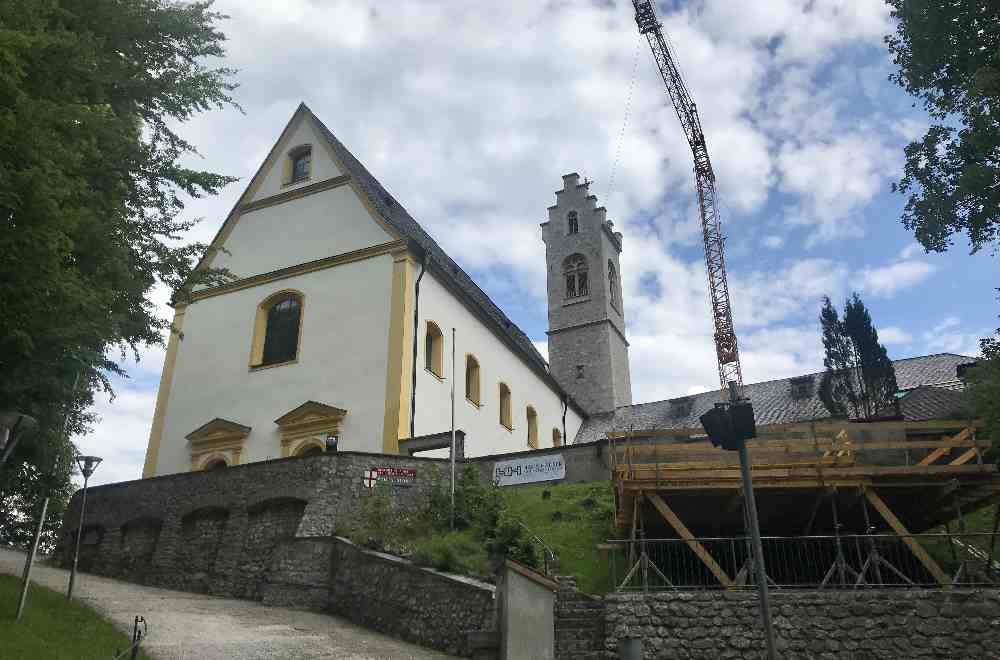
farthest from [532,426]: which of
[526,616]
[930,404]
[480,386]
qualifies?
[526,616]

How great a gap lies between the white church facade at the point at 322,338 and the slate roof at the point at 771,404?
10.3m

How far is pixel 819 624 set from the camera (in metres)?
12.5

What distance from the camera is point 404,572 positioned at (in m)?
15.2

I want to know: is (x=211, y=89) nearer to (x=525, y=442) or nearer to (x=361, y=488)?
(x=361, y=488)

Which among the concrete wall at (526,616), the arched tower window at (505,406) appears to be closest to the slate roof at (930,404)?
the arched tower window at (505,406)

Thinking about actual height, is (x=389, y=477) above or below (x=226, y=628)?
above

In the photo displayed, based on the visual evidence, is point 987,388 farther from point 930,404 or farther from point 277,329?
point 277,329

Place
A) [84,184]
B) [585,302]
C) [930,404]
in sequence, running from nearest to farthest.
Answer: [84,184] < [930,404] < [585,302]

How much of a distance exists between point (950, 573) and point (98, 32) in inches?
675

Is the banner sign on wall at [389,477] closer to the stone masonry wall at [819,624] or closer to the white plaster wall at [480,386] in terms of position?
the white plaster wall at [480,386]

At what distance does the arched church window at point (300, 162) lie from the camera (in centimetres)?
2889

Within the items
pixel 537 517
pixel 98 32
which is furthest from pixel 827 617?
pixel 98 32

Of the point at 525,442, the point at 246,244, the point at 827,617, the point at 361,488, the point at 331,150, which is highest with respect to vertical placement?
the point at 331,150

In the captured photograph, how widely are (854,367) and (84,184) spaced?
1192 inches
